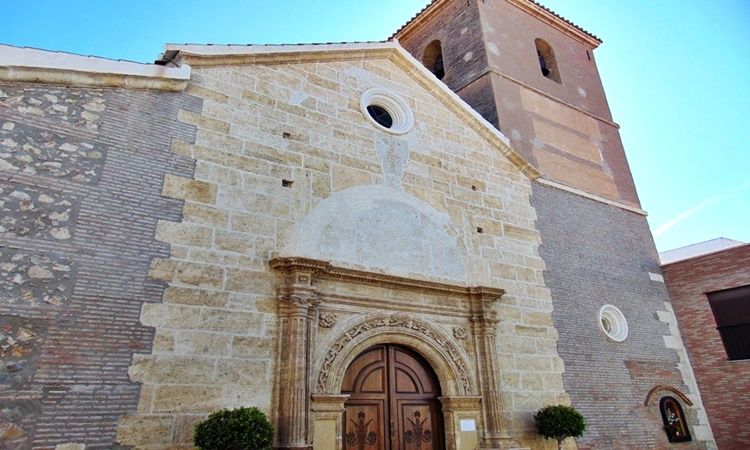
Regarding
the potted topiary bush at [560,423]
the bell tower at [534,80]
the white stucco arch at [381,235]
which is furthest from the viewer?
the bell tower at [534,80]

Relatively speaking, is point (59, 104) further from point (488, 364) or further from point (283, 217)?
point (488, 364)

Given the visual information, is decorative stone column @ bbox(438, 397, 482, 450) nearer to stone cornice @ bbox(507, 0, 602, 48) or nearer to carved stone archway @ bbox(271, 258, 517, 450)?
carved stone archway @ bbox(271, 258, 517, 450)

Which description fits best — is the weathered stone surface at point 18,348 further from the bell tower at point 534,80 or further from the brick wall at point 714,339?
the brick wall at point 714,339

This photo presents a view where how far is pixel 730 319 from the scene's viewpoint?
882cm

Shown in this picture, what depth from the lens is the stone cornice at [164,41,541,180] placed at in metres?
6.22

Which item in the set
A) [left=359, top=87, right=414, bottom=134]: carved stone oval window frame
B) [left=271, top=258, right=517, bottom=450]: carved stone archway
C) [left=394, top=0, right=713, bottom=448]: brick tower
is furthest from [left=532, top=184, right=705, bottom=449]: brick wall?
[left=359, top=87, right=414, bottom=134]: carved stone oval window frame

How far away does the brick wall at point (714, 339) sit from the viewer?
8.20 metres

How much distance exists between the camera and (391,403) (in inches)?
231

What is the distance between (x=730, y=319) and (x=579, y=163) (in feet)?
13.0

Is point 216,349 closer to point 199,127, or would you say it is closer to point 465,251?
point 199,127

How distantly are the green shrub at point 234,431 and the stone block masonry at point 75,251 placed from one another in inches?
27.3

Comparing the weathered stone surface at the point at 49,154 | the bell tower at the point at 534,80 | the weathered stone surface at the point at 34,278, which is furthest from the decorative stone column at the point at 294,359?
the bell tower at the point at 534,80

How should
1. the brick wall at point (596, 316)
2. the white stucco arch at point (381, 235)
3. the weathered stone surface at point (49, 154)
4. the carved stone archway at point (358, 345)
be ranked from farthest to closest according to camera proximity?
the brick wall at point (596, 316) → the white stucco arch at point (381, 235) → the carved stone archway at point (358, 345) → the weathered stone surface at point (49, 154)

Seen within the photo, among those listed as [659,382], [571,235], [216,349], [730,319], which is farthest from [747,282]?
[216,349]
